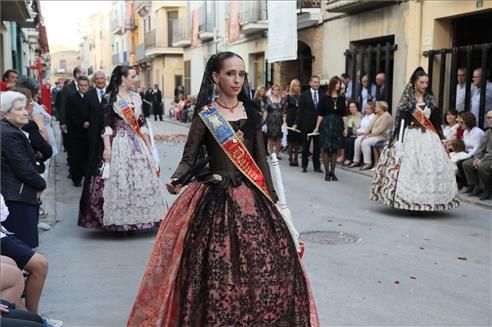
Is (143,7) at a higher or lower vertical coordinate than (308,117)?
higher

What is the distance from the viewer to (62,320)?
4207 mm

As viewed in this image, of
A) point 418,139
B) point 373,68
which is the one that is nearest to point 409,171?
point 418,139

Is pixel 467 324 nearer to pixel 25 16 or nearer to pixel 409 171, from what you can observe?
pixel 409 171

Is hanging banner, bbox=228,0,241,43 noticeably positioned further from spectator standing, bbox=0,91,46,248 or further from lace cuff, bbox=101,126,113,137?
spectator standing, bbox=0,91,46,248

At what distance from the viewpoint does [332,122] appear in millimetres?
10523

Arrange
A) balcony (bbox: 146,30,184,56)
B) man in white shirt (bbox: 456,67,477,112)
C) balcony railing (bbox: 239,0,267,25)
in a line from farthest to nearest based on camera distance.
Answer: balcony (bbox: 146,30,184,56)
balcony railing (bbox: 239,0,267,25)
man in white shirt (bbox: 456,67,477,112)

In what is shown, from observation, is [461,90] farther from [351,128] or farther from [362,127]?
[351,128]

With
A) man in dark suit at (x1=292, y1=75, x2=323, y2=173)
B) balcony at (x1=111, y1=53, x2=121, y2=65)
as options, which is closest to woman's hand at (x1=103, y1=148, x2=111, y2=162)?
man in dark suit at (x1=292, y1=75, x2=323, y2=173)

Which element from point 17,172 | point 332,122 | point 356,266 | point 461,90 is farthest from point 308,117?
point 17,172

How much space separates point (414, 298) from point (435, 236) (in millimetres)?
2160

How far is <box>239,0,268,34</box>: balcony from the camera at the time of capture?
2084 centimetres

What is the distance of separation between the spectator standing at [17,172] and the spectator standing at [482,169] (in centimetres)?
626

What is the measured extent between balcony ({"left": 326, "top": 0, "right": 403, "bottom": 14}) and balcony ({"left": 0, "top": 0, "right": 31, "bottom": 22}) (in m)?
7.07

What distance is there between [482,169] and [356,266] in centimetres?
396
